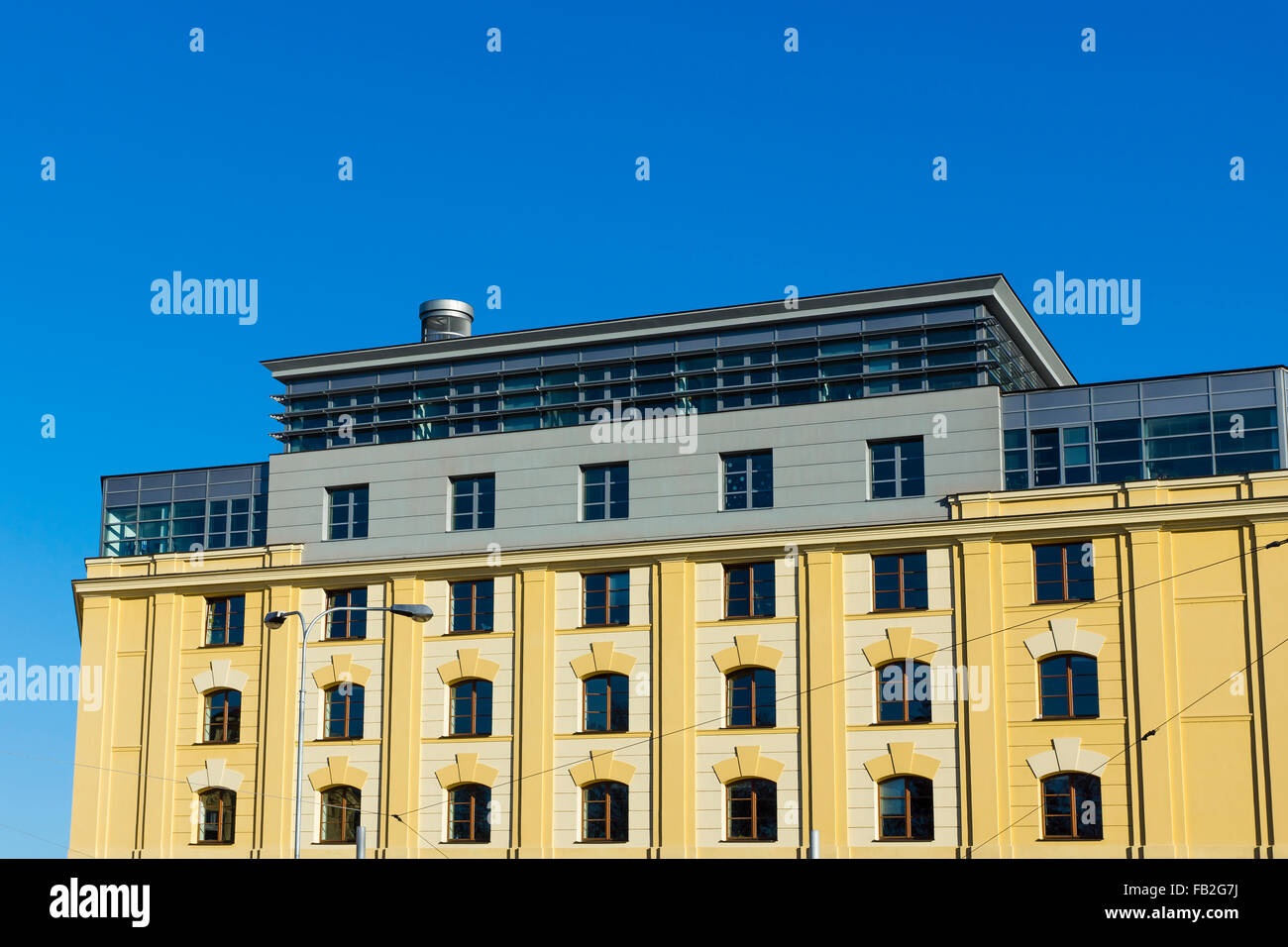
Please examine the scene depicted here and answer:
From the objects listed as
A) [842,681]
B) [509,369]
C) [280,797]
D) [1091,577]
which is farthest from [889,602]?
[280,797]

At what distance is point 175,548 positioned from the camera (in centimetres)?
5188

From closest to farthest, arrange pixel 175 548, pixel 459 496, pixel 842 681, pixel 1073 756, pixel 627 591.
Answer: pixel 1073 756 < pixel 842 681 < pixel 627 591 < pixel 459 496 < pixel 175 548

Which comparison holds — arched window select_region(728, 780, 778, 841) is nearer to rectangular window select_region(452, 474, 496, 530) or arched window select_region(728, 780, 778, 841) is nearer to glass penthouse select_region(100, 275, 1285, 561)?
glass penthouse select_region(100, 275, 1285, 561)

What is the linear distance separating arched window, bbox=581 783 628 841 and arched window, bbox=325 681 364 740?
8.04 metres

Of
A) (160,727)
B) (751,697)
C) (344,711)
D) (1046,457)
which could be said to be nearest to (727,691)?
(751,697)

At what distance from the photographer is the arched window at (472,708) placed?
45.7 m

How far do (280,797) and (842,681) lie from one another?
18.5m

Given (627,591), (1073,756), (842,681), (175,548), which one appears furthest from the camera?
(175,548)

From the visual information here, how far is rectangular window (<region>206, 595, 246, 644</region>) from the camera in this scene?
4934cm

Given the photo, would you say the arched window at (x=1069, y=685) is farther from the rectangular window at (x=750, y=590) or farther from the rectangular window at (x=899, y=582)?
the rectangular window at (x=750, y=590)

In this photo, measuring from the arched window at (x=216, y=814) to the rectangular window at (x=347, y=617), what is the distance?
247 inches

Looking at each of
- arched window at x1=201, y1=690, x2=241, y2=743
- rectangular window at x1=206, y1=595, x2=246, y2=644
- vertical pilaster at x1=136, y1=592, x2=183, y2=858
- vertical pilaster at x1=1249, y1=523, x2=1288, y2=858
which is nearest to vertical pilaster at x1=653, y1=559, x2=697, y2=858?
arched window at x1=201, y1=690, x2=241, y2=743

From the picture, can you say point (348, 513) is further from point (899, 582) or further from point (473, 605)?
point (899, 582)

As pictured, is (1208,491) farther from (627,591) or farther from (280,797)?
(280,797)
